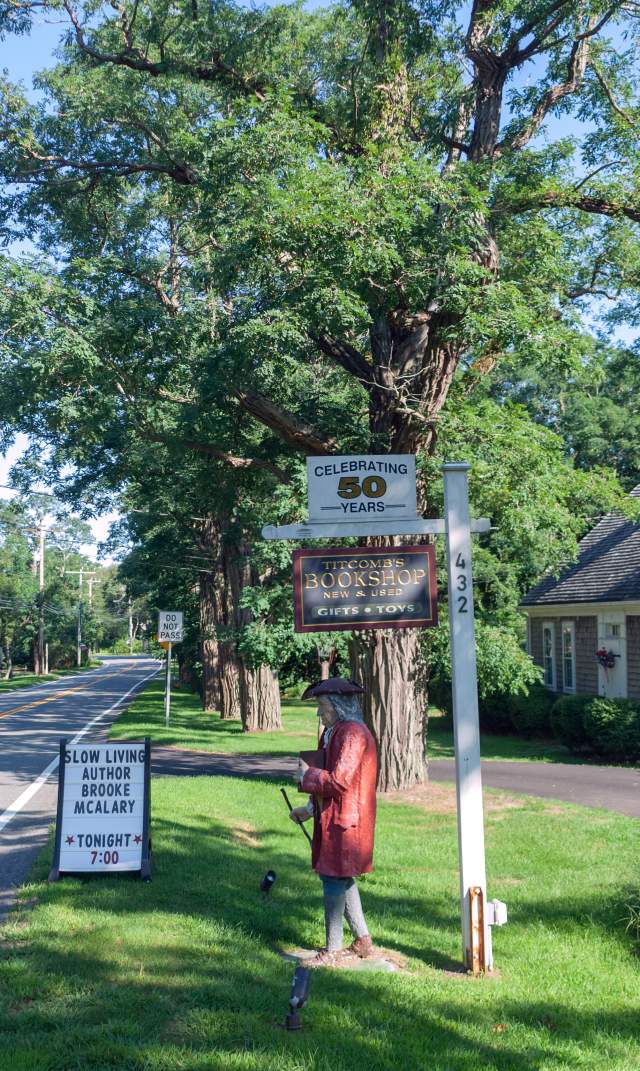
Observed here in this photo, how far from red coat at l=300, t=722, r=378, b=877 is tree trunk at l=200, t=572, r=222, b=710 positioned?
88.3ft

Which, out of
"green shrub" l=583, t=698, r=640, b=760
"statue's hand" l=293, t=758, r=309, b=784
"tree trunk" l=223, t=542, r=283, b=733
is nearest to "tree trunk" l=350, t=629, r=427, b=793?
"green shrub" l=583, t=698, r=640, b=760

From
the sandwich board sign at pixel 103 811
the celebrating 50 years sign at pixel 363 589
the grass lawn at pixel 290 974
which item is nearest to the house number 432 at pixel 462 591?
the celebrating 50 years sign at pixel 363 589

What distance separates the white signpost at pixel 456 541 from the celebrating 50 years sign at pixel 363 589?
0.16 meters

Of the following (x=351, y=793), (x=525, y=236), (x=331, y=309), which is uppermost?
(x=525, y=236)

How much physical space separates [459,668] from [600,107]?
12043 millimetres

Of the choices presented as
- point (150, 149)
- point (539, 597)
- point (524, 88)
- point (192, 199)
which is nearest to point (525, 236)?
point (524, 88)

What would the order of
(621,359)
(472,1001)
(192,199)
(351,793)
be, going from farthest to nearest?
(621,359) → (192,199) → (351,793) → (472,1001)

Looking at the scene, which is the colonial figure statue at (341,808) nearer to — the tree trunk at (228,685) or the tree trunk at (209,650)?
the tree trunk at (228,685)

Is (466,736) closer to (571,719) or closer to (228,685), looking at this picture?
(571,719)

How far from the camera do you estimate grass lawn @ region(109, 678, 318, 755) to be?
21719 millimetres

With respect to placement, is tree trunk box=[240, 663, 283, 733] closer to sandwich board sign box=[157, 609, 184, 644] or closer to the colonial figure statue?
sandwich board sign box=[157, 609, 184, 644]

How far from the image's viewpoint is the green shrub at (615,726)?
19.2 metres

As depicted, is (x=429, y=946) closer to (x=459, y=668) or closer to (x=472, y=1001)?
(x=472, y=1001)

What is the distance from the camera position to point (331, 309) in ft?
41.8
